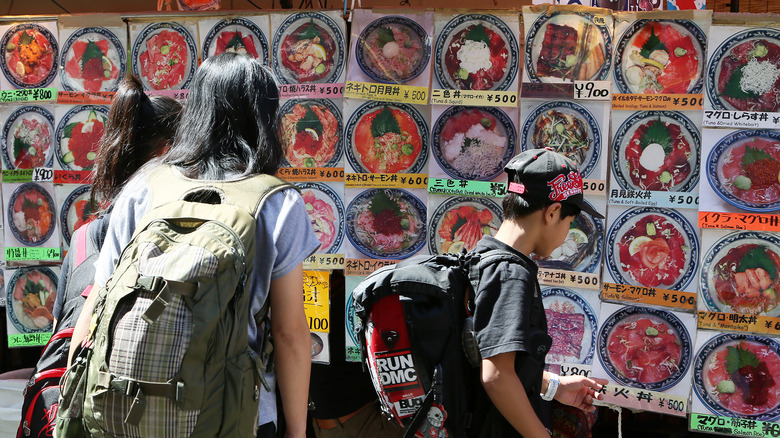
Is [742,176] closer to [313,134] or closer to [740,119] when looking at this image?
[740,119]

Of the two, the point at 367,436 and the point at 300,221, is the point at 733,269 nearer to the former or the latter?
the point at 367,436

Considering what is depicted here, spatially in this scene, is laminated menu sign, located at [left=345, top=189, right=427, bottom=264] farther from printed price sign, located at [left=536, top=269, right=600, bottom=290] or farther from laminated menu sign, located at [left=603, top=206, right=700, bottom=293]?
laminated menu sign, located at [left=603, top=206, right=700, bottom=293]

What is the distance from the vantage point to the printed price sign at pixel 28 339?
3260 millimetres

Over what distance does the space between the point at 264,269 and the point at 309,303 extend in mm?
1418

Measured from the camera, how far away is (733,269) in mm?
2633

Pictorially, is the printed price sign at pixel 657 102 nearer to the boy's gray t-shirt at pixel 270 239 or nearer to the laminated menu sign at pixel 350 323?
the laminated menu sign at pixel 350 323

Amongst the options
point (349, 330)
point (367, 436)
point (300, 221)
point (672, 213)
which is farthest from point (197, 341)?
point (672, 213)

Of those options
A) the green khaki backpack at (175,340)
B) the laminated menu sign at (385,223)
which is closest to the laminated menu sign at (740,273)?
the laminated menu sign at (385,223)

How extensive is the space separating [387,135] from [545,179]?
1135 mm

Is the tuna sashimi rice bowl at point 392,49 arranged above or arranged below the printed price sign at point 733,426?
above

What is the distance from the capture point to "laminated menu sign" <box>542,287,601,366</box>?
9.08 ft

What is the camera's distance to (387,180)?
291 centimetres

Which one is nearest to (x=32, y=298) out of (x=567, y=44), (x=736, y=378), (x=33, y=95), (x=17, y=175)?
(x=17, y=175)

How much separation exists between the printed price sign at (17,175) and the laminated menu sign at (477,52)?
198cm
